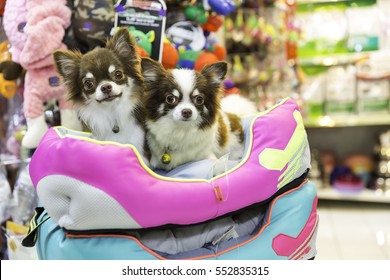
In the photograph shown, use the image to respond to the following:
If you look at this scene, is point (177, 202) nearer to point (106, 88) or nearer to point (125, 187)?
point (125, 187)

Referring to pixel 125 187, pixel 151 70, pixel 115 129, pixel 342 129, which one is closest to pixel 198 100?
pixel 151 70

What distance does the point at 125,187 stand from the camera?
1262 millimetres

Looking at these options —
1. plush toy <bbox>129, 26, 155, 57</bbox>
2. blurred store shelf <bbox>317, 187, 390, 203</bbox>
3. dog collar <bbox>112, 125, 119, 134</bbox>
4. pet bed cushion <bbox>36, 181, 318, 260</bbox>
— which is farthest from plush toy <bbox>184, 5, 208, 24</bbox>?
blurred store shelf <bbox>317, 187, 390, 203</bbox>

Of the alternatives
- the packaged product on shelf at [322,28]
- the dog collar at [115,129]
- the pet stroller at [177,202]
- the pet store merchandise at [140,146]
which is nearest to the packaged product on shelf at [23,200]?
the pet store merchandise at [140,146]

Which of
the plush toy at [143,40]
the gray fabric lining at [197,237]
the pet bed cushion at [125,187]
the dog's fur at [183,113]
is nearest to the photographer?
the pet bed cushion at [125,187]

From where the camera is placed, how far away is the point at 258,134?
1521 millimetres

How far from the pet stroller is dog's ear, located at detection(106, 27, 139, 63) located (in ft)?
1.09

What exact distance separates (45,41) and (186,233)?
2.97 feet

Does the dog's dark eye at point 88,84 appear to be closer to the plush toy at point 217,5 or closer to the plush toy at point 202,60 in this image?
the plush toy at point 202,60

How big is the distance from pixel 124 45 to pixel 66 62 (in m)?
0.19

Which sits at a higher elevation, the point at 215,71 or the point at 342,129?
the point at 215,71

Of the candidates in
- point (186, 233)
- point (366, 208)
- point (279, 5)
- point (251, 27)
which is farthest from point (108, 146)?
point (366, 208)

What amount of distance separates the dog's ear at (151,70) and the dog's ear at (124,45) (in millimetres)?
45

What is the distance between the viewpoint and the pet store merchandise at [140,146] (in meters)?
1.29
